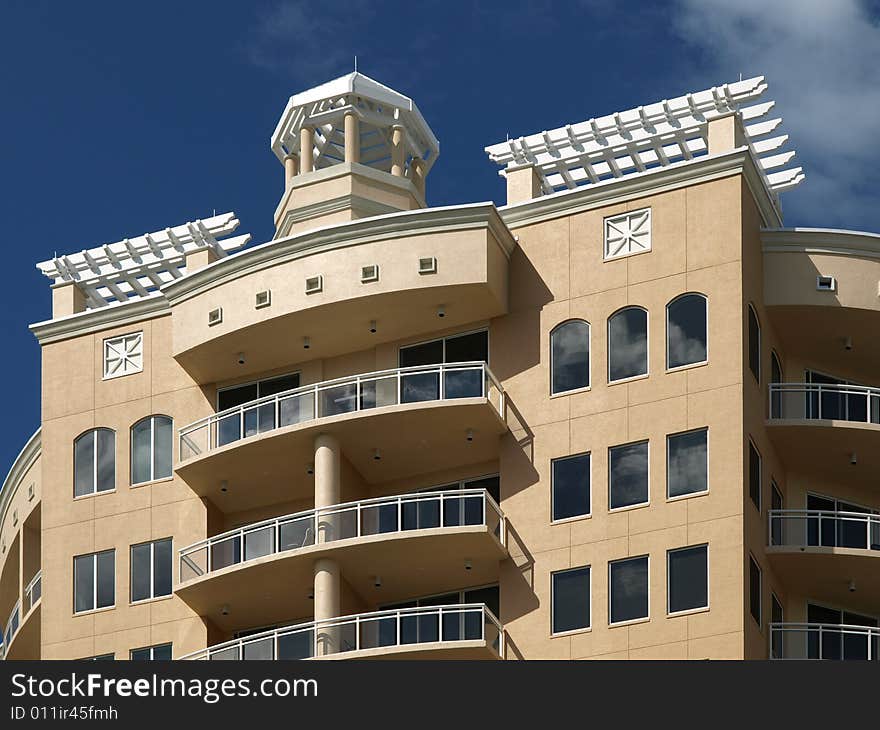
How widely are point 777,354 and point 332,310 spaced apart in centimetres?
1280

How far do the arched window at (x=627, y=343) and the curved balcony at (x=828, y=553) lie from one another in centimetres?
553

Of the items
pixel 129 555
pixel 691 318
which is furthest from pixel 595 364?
pixel 129 555

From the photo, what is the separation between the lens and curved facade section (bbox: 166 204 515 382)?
242 feet

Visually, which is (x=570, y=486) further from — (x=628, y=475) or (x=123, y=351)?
(x=123, y=351)

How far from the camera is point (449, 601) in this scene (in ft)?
242

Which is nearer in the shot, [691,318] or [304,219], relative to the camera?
[691,318]

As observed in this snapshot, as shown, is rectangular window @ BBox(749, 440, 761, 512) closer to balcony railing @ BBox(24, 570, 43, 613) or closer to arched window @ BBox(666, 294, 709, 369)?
arched window @ BBox(666, 294, 709, 369)

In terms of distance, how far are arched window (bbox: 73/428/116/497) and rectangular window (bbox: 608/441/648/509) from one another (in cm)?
1627

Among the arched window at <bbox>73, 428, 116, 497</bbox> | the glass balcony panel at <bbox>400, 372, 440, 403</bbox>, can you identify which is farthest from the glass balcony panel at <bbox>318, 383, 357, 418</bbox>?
the arched window at <bbox>73, 428, 116, 497</bbox>

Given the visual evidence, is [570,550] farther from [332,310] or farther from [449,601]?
[332,310]

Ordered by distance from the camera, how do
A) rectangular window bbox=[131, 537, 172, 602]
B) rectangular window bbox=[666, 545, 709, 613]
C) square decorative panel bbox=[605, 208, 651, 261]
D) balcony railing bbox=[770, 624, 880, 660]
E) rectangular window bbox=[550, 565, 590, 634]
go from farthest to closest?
1. rectangular window bbox=[131, 537, 172, 602]
2. square decorative panel bbox=[605, 208, 651, 261]
3. balcony railing bbox=[770, 624, 880, 660]
4. rectangular window bbox=[550, 565, 590, 634]
5. rectangular window bbox=[666, 545, 709, 613]

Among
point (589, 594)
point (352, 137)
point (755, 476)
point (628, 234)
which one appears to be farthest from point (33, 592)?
point (755, 476)

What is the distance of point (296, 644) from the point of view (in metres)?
71.5

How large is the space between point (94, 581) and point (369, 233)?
1353 cm
